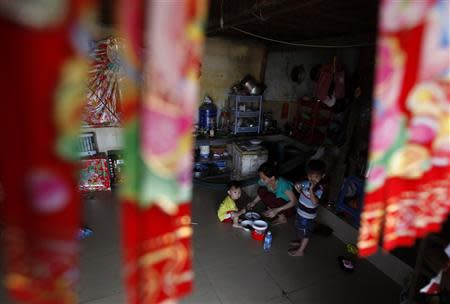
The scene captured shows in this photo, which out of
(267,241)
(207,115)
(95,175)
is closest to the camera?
(267,241)

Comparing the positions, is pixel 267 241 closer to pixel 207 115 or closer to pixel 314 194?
pixel 314 194

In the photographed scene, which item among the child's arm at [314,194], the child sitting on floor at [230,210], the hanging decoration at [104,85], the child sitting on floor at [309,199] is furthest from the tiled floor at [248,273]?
the hanging decoration at [104,85]

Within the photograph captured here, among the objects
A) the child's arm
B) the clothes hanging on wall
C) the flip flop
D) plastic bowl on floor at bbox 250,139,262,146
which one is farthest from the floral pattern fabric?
the clothes hanging on wall

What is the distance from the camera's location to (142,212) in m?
0.71

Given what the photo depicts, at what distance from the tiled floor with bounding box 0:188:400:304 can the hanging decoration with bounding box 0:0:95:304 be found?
2.59 metres

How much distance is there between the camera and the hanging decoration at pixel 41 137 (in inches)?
20.3

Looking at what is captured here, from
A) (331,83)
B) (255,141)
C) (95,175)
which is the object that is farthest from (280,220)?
(95,175)

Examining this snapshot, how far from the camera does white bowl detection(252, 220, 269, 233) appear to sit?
393cm

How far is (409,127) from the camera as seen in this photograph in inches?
38.5

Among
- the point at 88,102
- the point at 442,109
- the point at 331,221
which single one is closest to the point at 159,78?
the point at 442,109

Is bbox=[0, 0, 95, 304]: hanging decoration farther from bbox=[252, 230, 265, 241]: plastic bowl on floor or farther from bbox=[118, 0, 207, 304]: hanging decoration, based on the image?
bbox=[252, 230, 265, 241]: plastic bowl on floor

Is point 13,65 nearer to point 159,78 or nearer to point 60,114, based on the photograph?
point 60,114

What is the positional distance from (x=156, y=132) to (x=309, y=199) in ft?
10.3

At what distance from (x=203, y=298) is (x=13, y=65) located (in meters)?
2.94
